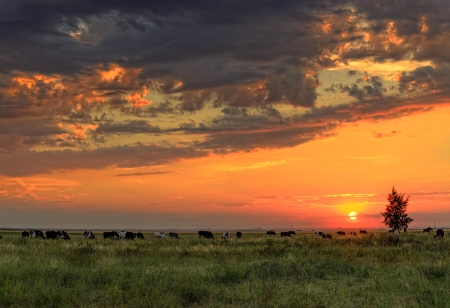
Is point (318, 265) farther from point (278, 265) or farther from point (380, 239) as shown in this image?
point (380, 239)

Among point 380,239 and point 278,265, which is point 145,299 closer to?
point 278,265

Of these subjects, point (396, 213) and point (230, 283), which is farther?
point (396, 213)

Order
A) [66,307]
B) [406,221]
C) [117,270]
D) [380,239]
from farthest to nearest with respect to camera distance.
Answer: [406,221], [380,239], [117,270], [66,307]

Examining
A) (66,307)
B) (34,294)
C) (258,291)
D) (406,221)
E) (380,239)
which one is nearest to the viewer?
(66,307)

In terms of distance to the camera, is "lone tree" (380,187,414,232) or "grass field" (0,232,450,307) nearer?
"grass field" (0,232,450,307)

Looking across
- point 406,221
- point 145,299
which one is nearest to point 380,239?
point 145,299

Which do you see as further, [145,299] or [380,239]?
[380,239]

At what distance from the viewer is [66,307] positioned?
1109cm

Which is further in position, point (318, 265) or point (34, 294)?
point (318, 265)

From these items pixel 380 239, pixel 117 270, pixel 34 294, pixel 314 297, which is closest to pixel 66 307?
pixel 34 294

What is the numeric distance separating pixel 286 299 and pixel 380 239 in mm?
23632

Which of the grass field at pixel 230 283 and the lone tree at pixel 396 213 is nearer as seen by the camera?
the grass field at pixel 230 283

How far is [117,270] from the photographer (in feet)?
52.3

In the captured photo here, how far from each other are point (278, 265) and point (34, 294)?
10090mm
